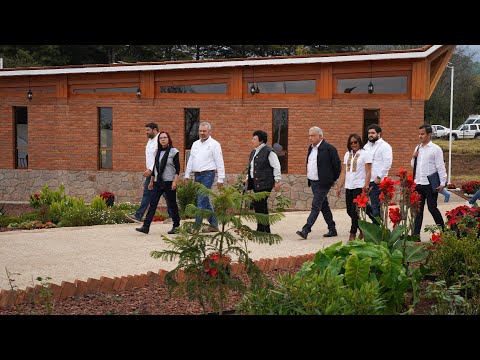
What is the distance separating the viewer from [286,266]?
8.70 meters

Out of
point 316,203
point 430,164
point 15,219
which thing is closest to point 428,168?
point 430,164

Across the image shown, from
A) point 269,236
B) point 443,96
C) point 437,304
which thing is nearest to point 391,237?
point 437,304

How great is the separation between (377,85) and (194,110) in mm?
5993

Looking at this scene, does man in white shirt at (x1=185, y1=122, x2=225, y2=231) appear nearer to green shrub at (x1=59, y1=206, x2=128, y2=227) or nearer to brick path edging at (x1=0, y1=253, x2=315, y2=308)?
green shrub at (x1=59, y1=206, x2=128, y2=227)

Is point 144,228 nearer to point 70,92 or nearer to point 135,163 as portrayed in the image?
point 135,163

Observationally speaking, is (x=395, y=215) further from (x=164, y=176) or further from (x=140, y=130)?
(x=140, y=130)

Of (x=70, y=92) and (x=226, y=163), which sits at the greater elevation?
(x=70, y=92)

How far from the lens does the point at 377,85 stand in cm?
2023

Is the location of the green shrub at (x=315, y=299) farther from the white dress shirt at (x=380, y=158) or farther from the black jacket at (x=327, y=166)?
the black jacket at (x=327, y=166)

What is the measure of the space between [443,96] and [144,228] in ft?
172

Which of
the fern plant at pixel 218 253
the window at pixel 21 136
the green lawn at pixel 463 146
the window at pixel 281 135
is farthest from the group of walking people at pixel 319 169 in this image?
the green lawn at pixel 463 146

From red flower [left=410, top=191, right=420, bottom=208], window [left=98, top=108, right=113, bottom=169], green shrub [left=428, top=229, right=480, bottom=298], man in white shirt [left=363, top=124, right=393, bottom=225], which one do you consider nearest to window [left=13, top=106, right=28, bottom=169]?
window [left=98, top=108, right=113, bottom=169]

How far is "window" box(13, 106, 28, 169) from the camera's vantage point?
2456 centimetres

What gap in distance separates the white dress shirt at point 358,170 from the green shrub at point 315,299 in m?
5.54
